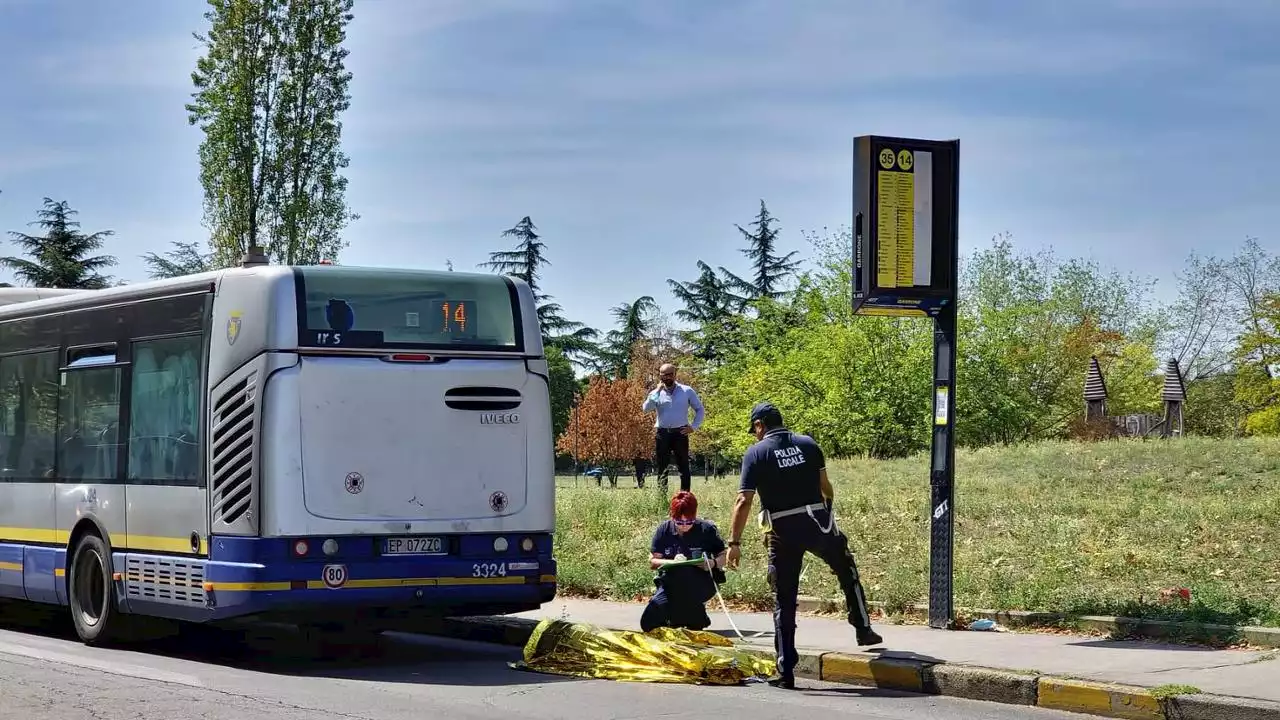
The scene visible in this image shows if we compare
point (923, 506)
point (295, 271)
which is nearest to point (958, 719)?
point (295, 271)

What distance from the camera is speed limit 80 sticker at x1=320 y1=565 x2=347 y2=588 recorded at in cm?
1163

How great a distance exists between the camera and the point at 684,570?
39.7 ft

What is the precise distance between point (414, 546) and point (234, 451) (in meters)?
1.57

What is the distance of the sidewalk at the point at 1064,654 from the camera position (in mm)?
9359

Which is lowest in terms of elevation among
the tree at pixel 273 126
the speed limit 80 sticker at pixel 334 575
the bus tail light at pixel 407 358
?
the speed limit 80 sticker at pixel 334 575

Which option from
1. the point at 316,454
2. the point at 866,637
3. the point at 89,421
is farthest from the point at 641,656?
the point at 89,421

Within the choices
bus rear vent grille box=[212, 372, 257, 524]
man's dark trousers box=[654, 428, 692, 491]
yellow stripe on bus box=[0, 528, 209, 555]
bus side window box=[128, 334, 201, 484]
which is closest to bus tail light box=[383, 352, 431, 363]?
bus rear vent grille box=[212, 372, 257, 524]

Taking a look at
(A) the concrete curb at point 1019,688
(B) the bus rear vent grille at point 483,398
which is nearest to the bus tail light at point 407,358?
(B) the bus rear vent grille at point 483,398

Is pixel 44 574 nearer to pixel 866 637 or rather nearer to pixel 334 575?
pixel 334 575

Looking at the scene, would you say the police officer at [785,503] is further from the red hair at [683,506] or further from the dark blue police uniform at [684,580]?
the dark blue police uniform at [684,580]

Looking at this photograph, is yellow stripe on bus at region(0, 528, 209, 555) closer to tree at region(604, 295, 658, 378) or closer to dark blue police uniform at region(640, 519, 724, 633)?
dark blue police uniform at region(640, 519, 724, 633)

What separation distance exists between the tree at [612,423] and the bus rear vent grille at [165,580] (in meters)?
73.6

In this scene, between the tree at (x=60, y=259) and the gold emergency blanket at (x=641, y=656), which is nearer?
the gold emergency blanket at (x=641, y=656)

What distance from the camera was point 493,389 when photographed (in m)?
12.6
